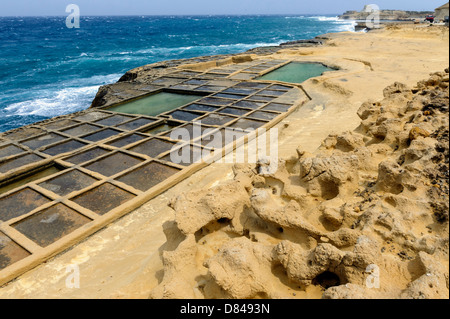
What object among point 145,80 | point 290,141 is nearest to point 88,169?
point 290,141

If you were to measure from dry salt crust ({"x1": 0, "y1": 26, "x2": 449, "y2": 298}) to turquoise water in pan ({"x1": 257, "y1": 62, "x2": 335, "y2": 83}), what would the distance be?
1.39 metres

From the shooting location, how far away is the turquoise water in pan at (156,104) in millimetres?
9985

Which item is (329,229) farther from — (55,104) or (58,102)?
(58,102)

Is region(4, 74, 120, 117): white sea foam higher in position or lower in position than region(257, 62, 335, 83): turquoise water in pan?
lower

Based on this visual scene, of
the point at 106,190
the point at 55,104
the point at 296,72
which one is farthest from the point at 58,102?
the point at 106,190

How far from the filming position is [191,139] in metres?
7.50

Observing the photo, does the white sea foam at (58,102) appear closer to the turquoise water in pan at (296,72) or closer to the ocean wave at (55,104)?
the ocean wave at (55,104)

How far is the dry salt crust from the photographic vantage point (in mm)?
3635

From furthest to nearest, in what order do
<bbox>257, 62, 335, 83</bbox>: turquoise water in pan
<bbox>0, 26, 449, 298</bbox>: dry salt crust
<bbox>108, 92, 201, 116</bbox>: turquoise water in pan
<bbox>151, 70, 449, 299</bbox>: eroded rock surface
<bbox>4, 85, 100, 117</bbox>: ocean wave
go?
1. <bbox>4, 85, 100, 117</bbox>: ocean wave
2. <bbox>257, 62, 335, 83</bbox>: turquoise water in pan
3. <bbox>108, 92, 201, 116</bbox>: turquoise water in pan
4. <bbox>0, 26, 449, 298</bbox>: dry salt crust
5. <bbox>151, 70, 449, 299</bbox>: eroded rock surface

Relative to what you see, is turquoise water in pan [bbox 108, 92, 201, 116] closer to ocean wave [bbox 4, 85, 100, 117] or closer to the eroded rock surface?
the eroded rock surface

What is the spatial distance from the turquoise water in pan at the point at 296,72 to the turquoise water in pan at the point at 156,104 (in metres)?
4.00

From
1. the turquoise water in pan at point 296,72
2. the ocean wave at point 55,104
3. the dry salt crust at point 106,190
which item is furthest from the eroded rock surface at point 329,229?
the ocean wave at point 55,104

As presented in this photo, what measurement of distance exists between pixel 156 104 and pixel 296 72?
689cm

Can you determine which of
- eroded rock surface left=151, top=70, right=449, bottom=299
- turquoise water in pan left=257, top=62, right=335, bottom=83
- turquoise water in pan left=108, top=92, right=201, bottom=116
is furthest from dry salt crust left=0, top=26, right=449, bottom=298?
turquoise water in pan left=257, top=62, right=335, bottom=83
